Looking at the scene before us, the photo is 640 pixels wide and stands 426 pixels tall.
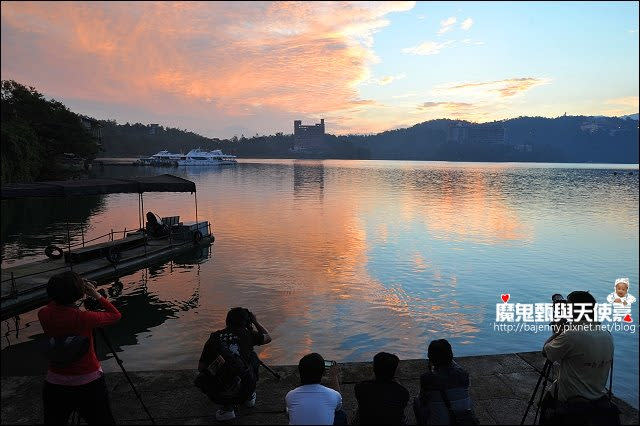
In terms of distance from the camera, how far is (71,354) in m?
3.88

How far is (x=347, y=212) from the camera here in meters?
42.6

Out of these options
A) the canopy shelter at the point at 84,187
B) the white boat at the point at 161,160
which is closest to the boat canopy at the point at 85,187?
the canopy shelter at the point at 84,187

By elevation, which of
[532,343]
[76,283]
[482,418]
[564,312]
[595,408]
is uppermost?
[76,283]

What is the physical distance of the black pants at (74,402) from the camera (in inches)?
160

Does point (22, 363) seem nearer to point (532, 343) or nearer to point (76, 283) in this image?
point (76, 283)

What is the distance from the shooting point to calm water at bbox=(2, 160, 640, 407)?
12453 mm

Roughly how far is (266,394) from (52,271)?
43.1 ft

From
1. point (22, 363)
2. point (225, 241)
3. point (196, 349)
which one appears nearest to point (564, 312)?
point (196, 349)

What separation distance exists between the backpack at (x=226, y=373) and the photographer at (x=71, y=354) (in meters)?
1.30

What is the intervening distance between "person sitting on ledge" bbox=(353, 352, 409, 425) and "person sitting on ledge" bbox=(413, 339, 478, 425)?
1.13 ft

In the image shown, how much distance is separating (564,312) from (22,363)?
12607mm

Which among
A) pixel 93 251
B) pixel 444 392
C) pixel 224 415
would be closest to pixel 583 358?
pixel 444 392

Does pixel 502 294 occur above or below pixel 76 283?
below

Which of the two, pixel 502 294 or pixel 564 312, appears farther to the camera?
pixel 502 294
